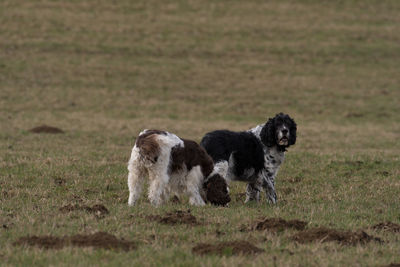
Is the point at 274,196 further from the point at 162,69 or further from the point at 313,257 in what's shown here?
the point at 162,69

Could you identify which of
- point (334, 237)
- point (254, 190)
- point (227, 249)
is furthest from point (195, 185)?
point (227, 249)

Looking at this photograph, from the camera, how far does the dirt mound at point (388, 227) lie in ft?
28.1

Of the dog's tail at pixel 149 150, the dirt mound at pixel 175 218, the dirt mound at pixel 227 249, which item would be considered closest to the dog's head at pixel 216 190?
the dog's tail at pixel 149 150

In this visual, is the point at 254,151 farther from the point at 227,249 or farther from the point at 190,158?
the point at 227,249

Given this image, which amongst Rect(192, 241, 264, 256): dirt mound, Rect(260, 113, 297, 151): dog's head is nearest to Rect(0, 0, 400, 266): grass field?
Rect(192, 241, 264, 256): dirt mound

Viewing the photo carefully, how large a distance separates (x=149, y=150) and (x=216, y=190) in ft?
4.59

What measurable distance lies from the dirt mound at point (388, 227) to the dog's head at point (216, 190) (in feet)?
9.18

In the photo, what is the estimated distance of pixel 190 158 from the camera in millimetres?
10508

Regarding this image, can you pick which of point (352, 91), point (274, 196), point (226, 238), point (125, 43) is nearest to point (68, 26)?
point (125, 43)

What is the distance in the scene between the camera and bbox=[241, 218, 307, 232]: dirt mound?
8.31m

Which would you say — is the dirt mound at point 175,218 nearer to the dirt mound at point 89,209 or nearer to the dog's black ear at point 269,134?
the dirt mound at point 89,209

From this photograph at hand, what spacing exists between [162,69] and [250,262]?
107 feet

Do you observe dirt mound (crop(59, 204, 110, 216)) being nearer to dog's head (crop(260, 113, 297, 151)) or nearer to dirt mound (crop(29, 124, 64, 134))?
dog's head (crop(260, 113, 297, 151))

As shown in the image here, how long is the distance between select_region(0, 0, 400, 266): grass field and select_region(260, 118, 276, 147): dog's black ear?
114 centimetres
